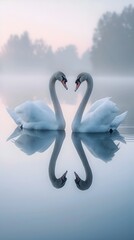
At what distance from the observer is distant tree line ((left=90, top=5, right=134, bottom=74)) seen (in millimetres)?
32969

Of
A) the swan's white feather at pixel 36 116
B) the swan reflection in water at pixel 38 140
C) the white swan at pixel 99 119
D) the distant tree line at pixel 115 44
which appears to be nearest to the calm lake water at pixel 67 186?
the swan reflection in water at pixel 38 140

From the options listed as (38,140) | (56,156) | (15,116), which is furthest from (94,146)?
(15,116)

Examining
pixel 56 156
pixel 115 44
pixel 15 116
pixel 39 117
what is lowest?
pixel 56 156

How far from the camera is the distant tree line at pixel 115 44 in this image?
3297 centimetres

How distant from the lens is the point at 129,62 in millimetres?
33562

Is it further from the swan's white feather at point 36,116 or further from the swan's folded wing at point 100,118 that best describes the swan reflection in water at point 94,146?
the swan's white feather at point 36,116

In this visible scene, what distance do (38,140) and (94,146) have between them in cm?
72

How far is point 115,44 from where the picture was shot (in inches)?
1401

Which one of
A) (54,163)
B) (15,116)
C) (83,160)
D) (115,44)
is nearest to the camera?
(54,163)

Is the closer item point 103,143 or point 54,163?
point 54,163

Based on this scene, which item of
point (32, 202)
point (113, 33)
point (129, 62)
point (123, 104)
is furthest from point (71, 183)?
point (113, 33)

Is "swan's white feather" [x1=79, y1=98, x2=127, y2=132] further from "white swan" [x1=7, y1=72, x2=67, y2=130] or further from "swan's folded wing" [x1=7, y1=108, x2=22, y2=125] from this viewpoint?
"swan's folded wing" [x1=7, y1=108, x2=22, y2=125]

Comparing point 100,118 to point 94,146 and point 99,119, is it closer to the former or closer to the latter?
point 99,119

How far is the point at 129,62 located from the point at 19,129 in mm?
26342
